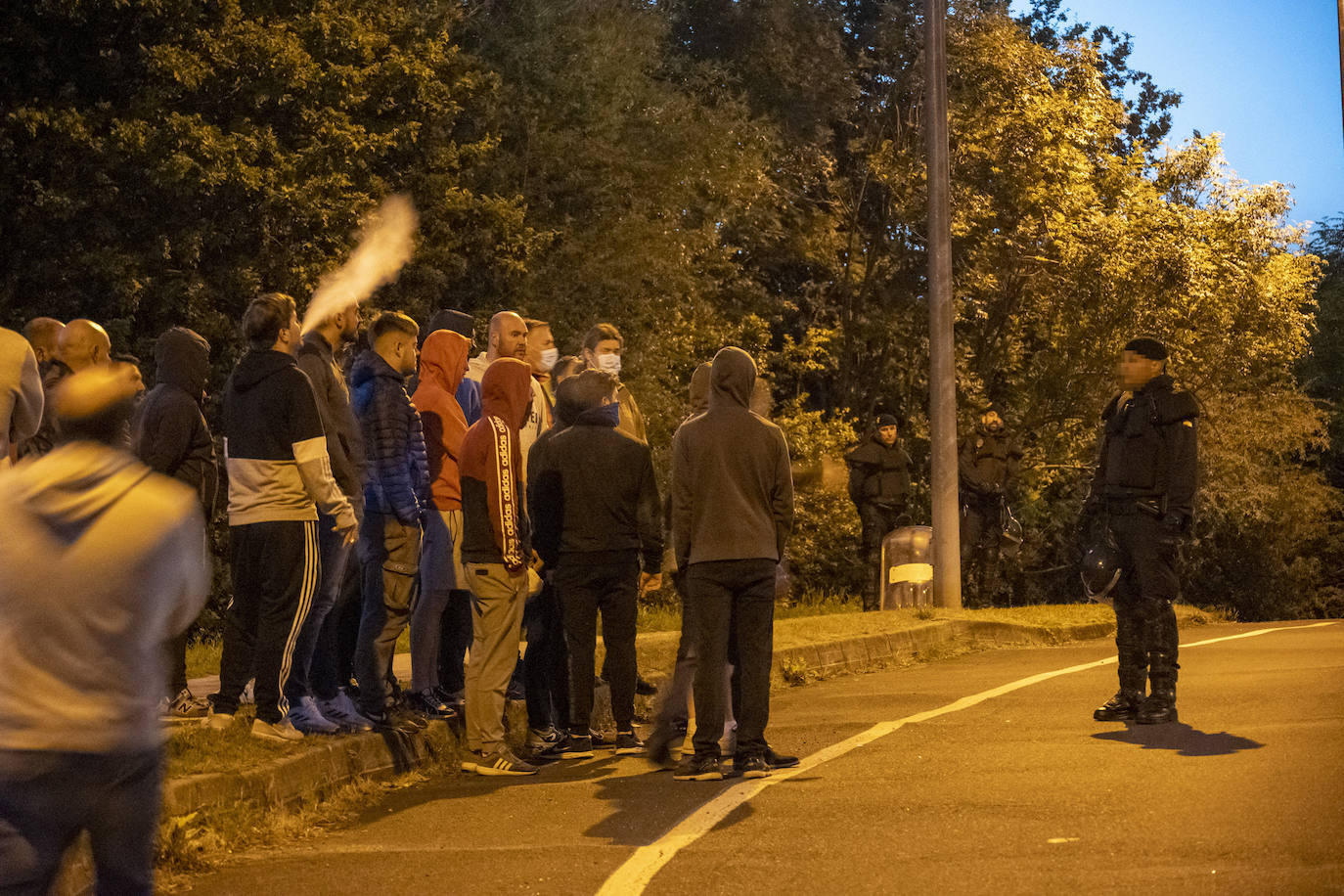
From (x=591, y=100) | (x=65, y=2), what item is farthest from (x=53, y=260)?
(x=591, y=100)

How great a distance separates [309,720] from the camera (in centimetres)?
835

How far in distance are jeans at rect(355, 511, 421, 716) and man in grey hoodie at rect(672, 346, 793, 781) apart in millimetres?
1461

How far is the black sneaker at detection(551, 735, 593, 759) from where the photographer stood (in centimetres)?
889

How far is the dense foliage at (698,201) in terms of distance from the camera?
792 inches

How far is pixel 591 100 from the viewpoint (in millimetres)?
27281

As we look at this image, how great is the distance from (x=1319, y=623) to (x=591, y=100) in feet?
44.8

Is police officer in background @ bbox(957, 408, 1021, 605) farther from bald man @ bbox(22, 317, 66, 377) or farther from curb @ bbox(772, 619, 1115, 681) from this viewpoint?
bald man @ bbox(22, 317, 66, 377)

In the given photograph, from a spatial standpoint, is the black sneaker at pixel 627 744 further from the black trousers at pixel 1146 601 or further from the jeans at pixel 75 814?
the jeans at pixel 75 814

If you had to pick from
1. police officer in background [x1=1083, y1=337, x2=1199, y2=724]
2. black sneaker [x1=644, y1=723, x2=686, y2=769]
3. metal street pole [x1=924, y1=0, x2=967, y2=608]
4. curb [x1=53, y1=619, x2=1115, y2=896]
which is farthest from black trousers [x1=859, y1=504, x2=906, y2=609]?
black sneaker [x1=644, y1=723, x2=686, y2=769]

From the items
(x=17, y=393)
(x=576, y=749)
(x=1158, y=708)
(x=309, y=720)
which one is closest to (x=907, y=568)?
(x=1158, y=708)

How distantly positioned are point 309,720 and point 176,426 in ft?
5.26

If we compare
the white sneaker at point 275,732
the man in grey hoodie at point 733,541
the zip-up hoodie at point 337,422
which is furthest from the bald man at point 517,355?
the white sneaker at point 275,732

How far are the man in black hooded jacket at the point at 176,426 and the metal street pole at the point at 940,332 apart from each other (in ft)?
32.0

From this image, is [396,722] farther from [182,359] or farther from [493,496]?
[182,359]
